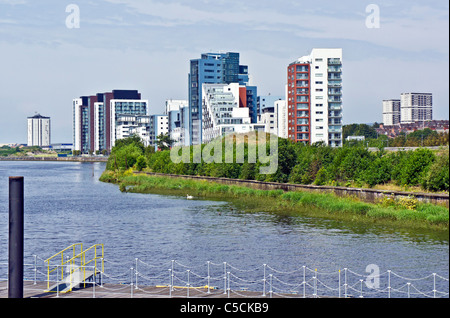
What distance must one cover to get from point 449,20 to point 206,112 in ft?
414

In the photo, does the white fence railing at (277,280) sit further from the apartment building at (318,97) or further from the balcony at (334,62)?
the balcony at (334,62)

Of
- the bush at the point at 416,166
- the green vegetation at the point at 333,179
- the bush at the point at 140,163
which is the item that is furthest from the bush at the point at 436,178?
the bush at the point at 140,163

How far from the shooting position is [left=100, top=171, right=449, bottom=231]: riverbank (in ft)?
139

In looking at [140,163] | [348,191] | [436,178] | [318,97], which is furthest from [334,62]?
[436,178]

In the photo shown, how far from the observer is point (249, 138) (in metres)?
89.2

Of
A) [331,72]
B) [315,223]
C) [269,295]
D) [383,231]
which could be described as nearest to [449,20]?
[269,295]

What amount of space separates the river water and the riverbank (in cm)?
201

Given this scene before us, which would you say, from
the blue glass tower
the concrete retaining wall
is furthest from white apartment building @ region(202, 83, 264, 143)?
the concrete retaining wall

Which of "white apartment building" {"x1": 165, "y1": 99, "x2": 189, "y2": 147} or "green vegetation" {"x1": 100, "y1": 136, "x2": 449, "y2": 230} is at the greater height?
"white apartment building" {"x1": 165, "y1": 99, "x2": 189, "y2": 147}

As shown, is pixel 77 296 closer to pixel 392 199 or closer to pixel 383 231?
pixel 383 231

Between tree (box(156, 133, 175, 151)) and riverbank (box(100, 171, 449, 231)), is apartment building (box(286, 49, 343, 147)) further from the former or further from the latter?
tree (box(156, 133, 175, 151))

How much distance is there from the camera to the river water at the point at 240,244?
1166 inches
